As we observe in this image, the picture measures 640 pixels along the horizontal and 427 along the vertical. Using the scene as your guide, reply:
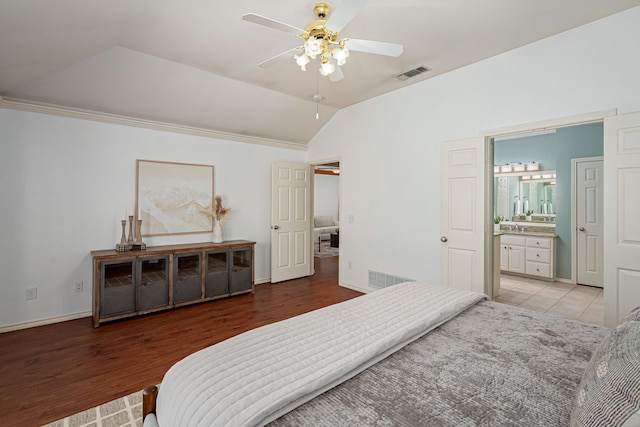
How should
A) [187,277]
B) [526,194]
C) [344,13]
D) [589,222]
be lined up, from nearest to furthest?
1. [344,13]
2. [187,277]
3. [589,222]
4. [526,194]

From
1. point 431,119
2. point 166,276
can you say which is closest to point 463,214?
point 431,119

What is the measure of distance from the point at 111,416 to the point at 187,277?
2099 mm

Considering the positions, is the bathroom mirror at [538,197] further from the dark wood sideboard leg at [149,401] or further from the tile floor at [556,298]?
the dark wood sideboard leg at [149,401]

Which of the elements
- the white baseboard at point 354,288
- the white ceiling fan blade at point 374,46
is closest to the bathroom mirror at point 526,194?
the white baseboard at point 354,288

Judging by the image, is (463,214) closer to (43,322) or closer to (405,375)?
(405,375)

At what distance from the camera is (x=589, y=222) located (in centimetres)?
473

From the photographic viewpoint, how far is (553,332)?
1.57 meters

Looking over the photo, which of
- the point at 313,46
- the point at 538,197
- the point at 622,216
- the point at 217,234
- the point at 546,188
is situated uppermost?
the point at 313,46

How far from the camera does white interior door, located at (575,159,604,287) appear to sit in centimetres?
463

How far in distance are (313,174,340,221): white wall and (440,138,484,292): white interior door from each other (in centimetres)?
690

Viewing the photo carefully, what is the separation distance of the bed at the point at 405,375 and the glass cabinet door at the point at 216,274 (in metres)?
2.85

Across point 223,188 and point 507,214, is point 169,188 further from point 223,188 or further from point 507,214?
point 507,214

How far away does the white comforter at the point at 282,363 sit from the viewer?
0.95 metres

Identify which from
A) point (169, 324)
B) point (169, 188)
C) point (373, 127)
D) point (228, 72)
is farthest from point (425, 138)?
point (169, 324)
